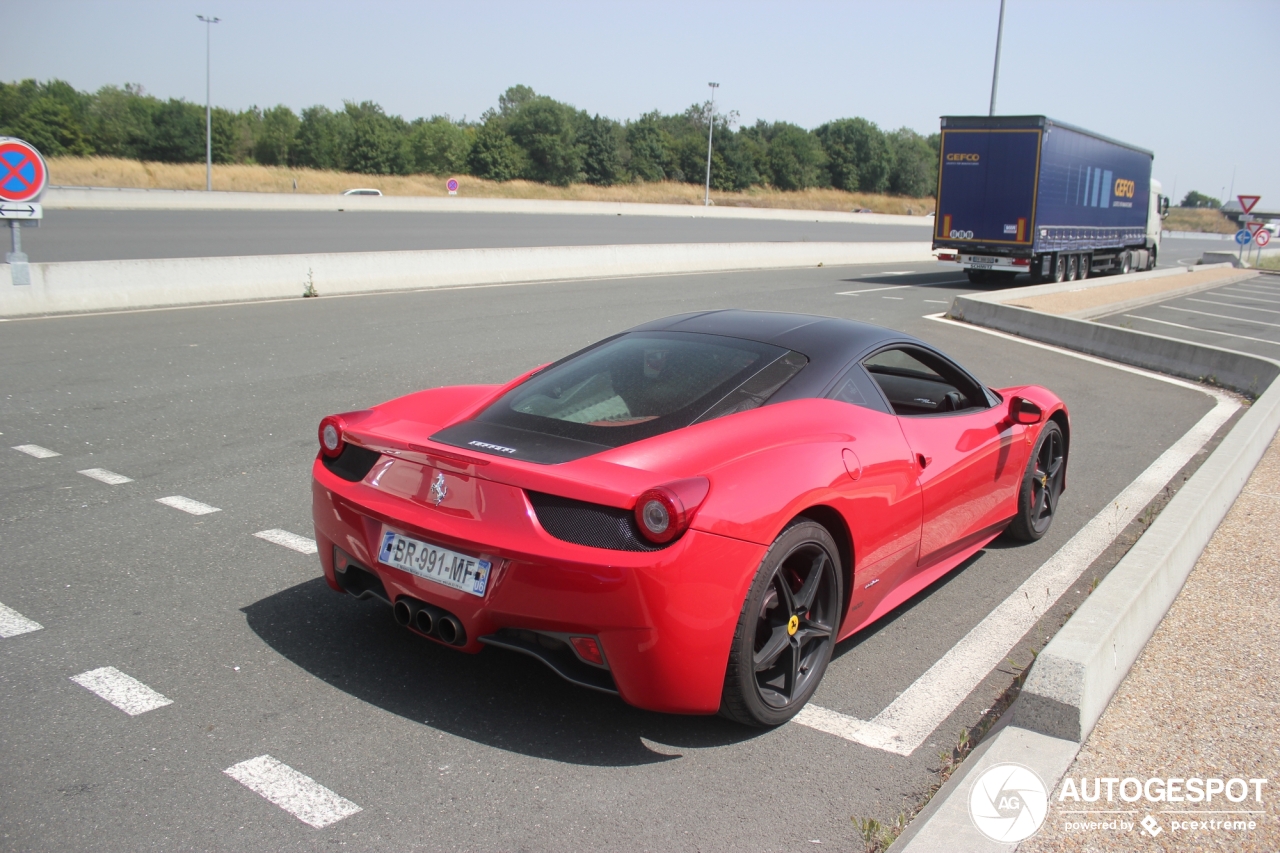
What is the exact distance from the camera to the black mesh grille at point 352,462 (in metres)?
3.60

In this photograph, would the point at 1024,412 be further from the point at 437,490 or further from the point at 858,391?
the point at 437,490

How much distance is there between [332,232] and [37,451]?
2789cm

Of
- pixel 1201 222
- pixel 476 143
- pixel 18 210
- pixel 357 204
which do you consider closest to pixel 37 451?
pixel 18 210

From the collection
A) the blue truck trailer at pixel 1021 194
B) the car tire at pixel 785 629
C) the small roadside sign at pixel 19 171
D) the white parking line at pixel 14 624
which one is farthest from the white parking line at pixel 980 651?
the blue truck trailer at pixel 1021 194

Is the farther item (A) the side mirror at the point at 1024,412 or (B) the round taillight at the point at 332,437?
(A) the side mirror at the point at 1024,412

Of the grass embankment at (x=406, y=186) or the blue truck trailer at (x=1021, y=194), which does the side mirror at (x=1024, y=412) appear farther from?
the grass embankment at (x=406, y=186)

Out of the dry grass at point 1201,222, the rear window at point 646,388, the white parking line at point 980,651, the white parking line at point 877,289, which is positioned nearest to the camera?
the white parking line at point 980,651

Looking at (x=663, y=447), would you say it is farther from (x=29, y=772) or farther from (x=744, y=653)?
(x=29, y=772)

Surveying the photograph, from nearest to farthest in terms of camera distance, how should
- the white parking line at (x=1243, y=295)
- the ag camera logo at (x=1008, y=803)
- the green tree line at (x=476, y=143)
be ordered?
the ag camera logo at (x=1008, y=803) < the white parking line at (x=1243, y=295) < the green tree line at (x=476, y=143)

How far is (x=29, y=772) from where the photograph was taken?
9.48 feet

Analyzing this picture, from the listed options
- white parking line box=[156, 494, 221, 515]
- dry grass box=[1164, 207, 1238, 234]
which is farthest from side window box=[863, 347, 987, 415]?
dry grass box=[1164, 207, 1238, 234]

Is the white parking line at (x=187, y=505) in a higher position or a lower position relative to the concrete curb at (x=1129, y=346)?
lower

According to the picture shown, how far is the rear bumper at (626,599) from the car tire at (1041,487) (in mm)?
2724

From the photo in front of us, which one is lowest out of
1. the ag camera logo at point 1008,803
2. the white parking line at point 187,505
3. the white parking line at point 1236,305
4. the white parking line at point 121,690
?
the white parking line at point 121,690
